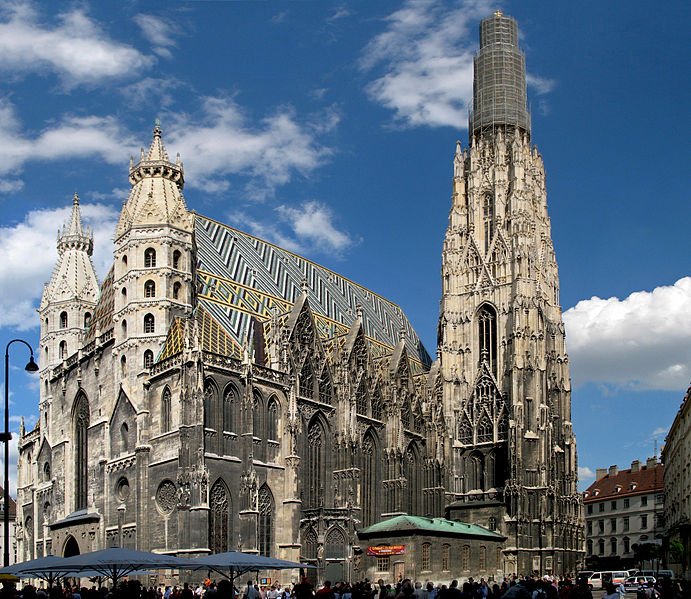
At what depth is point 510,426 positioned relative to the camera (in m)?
75.7

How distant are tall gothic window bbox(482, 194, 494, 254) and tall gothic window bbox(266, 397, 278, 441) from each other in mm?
30160

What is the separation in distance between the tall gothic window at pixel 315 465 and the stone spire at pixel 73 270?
20.9m

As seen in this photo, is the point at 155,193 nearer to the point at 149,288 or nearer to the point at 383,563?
the point at 149,288

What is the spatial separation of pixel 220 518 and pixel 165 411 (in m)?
6.86

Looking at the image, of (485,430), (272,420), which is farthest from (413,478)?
(272,420)

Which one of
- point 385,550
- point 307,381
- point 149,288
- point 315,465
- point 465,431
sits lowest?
point 385,550

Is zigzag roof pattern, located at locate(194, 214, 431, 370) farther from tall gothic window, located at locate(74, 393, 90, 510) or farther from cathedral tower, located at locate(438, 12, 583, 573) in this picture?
tall gothic window, located at locate(74, 393, 90, 510)

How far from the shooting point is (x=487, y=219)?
279ft

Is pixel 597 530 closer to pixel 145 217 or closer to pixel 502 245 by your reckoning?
pixel 502 245

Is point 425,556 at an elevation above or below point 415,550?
below

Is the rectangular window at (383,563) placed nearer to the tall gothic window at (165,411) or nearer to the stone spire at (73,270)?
the tall gothic window at (165,411)

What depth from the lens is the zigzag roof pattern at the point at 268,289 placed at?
216ft

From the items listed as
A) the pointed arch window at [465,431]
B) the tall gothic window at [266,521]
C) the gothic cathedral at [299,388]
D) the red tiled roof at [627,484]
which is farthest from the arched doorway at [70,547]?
the red tiled roof at [627,484]

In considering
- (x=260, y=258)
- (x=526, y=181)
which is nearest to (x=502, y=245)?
(x=526, y=181)
